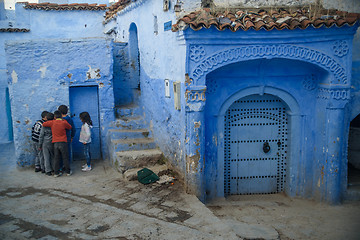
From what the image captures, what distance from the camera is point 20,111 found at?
9.62m

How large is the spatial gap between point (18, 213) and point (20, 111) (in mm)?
3780

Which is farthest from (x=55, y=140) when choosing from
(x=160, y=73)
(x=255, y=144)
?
(x=255, y=144)

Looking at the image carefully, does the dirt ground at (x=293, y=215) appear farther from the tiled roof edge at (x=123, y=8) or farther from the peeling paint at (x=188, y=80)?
the tiled roof edge at (x=123, y=8)

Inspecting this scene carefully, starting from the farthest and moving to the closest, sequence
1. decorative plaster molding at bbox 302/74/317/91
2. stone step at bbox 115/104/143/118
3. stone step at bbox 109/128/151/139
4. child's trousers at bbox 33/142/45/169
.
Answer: stone step at bbox 115/104/143/118 < stone step at bbox 109/128/151/139 < child's trousers at bbox 33/142/45/169 < decorative plaster molding at bbox 302/74/317/91

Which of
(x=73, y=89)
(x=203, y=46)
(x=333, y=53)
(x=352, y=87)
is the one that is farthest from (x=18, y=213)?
(x=352, y=87)

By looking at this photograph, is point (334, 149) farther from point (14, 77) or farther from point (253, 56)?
point (14, 77)

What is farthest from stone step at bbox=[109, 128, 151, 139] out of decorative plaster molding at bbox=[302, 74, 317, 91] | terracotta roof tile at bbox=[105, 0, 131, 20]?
decorative plaster molding at bbox=[302, 74, 317, 91]

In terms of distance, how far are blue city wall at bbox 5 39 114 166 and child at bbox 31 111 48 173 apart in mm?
472

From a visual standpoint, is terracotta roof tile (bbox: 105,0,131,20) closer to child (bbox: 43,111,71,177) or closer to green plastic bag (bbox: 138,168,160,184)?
child (bbox: 43,111,71,177)

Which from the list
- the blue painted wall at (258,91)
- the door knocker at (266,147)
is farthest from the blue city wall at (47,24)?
the door knocker at (266,147)

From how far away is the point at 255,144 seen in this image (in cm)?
858

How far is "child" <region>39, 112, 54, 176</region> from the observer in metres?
8.87

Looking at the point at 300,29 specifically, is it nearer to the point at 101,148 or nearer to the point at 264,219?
the point at 264,219

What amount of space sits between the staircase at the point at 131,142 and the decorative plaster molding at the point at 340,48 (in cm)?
486
